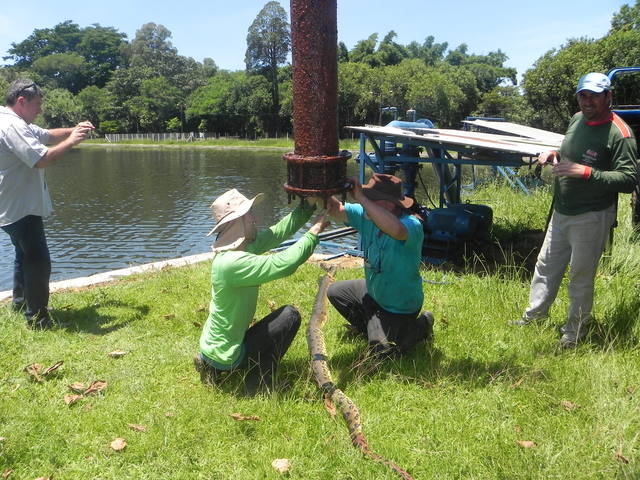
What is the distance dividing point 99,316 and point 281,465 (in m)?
3.46

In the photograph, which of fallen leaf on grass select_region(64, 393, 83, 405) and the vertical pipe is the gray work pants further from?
fallen leaf on grass select_region(64, 393, 83, 405)

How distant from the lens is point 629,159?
151 inches

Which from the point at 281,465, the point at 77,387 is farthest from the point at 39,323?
the point at 281,465

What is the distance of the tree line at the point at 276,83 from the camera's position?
3666 centimetres

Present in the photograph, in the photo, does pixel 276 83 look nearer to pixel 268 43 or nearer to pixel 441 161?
pixel 268 43

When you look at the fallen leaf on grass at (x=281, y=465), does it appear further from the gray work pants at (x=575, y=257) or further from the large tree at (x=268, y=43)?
the large tree at (x=268, y=43)

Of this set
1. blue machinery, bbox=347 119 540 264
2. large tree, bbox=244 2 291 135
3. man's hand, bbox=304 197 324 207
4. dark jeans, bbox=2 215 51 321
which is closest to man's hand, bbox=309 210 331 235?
man's hand, bbox=304 197 324 207

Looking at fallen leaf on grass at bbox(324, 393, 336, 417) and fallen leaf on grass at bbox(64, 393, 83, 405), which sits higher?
fallen leaf on grass at bbox(324, 393, 336, 417)

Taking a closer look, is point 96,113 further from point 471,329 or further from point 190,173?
point 471,329

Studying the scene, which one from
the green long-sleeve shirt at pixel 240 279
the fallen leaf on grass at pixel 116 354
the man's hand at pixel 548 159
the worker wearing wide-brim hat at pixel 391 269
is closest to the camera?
the green long-sleeve shirt at pixel 240 279

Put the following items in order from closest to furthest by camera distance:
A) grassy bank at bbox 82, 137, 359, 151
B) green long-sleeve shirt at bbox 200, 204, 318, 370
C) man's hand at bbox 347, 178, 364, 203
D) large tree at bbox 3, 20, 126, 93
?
green long-sleeve shirt at bbox 200, 204, 318, 370 → man's hand at bbox 347, 178, 364, 203 → grassy bank at bbox 82, 137, 359, 151 → large tree at bbox 3, 20, 126, 93

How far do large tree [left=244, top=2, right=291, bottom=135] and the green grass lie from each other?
2868 inches

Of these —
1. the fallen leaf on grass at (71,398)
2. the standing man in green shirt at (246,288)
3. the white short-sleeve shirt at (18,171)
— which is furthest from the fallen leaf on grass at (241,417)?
the white short-sleeve shirt at (18,171)

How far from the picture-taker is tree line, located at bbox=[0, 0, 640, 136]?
3666cm
